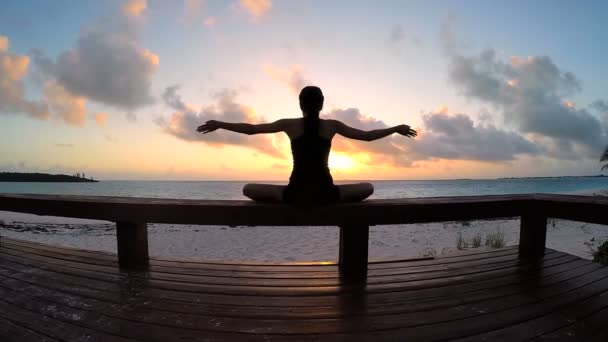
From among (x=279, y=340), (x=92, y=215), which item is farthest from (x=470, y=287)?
(x=92, y=215)

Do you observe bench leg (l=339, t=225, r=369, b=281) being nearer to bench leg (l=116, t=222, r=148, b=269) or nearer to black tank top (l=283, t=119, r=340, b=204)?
black tank top (l=283, t=119, r=340, b=204)

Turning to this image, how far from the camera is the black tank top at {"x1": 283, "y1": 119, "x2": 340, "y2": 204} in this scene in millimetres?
2738

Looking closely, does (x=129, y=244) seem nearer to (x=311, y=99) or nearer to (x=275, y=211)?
(x=275, y=211)

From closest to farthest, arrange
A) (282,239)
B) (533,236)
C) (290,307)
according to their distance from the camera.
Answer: (290,307) < (533,236) < (282,239)

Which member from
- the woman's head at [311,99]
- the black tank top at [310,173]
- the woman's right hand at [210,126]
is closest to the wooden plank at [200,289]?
the black tank top at [310,173]

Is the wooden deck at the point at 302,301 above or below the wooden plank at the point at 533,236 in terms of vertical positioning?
below

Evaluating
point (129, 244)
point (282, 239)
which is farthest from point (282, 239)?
point (129, 244)

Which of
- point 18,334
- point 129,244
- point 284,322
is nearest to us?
point 18,334

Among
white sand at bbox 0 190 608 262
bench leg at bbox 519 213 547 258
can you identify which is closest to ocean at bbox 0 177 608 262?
white sand at bbox 0 190 608 262

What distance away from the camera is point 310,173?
276 cm

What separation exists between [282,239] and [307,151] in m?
7.70

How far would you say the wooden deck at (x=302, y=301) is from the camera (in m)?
1.84

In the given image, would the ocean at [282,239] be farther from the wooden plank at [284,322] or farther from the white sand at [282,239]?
the wooden plank at [284,322]

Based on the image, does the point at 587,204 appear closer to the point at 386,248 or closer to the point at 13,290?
the point at 13,290
